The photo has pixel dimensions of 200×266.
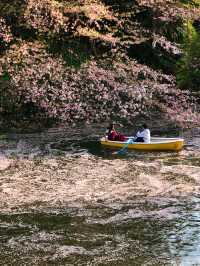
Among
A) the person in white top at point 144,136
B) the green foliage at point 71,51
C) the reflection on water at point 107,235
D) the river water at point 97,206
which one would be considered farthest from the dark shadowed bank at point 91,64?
the reflection on water at point 107,235

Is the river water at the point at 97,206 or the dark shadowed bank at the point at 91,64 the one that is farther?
the dark shadowed bank at the point at 91,64

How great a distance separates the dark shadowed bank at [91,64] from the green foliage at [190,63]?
58 millimetres

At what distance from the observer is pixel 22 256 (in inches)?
454

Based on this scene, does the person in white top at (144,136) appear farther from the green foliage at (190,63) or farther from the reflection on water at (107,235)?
the green foliage at (190,63)

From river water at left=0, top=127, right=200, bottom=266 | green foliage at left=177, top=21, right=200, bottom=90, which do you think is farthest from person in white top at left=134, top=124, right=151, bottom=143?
green foliage at left=177, top=21, right=200, bottom=90

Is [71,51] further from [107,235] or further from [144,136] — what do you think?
[107,235]

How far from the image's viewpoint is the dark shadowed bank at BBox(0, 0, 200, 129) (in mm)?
25547

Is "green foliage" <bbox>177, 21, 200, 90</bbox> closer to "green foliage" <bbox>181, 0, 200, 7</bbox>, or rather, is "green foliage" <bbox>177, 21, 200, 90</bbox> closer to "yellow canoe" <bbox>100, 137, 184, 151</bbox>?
"green foliage" <bbox>181, 0, 200, 7</bbox>

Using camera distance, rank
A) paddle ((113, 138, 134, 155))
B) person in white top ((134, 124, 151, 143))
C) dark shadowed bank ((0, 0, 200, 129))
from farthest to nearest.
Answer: dark shadowed bank ((0, 0, 200, 129)) < person in white top ((134, 124, 151, 143)) < paddle ((113, 138, 134, 155))

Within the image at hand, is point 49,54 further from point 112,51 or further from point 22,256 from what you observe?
point 22,256

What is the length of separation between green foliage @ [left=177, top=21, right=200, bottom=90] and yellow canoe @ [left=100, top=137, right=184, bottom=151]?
8.11 m

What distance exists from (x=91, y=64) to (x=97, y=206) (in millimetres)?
14310

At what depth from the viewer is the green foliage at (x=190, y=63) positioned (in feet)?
96.0

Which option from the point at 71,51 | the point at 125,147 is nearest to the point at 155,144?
the point at 125,147
